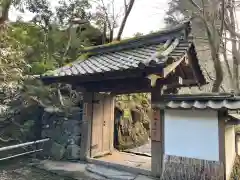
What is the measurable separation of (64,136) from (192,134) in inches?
164

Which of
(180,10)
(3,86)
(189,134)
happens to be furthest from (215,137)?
(180,10)

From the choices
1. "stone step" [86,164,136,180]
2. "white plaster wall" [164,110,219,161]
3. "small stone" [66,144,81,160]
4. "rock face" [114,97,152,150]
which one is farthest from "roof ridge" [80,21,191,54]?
"stone step" [86,164,136,180]

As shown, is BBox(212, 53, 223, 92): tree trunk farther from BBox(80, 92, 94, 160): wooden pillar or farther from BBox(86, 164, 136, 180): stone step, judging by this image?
BBox(86, 164, 136, 180): stone step

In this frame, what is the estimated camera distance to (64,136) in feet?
24.3

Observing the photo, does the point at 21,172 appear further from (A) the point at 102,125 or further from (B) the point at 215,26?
(B) the point at 215,26

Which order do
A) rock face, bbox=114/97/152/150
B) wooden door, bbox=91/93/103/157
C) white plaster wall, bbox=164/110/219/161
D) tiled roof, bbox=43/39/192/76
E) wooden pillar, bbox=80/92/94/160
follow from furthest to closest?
1. rock face, bbox=114/97/152/150
2. wooden door, bbox=91/93/103/157
3. wooden pillar, bbox=80/92/94/160
4. tiled roof, bbox=43/39/192/76
5. white plaster wall, bbox=164/110/219/161

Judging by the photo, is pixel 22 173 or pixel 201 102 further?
pixel 22 173

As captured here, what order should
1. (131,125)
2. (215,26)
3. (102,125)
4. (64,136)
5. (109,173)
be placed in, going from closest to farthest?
(109,173) < (64,136) < (102,125) < (215,26) < (131,125)

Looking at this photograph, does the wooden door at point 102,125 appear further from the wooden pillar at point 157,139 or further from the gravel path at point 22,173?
the wooden pillar at point 157,139

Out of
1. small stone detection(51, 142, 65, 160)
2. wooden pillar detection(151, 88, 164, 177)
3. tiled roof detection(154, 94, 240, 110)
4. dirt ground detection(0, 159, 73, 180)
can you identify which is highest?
tiled roof detection(154, 94, 240, 110)

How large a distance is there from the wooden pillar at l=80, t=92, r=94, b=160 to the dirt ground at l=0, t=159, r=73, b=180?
4.24 feet

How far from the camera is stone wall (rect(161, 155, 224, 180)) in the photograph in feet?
15.4

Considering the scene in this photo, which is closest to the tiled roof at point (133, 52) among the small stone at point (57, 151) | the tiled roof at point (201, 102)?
the tiled roof at point (201, 102)

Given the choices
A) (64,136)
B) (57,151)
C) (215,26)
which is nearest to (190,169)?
(64,136)
